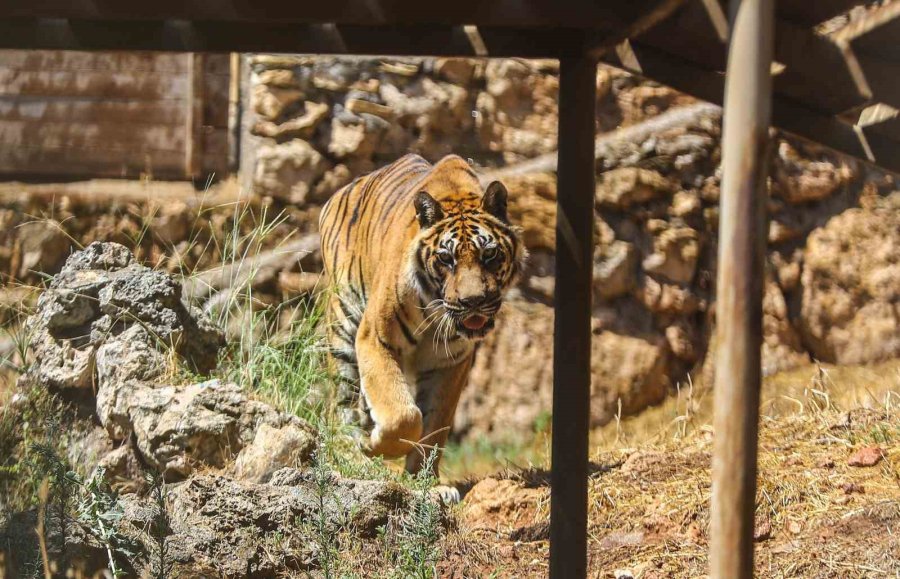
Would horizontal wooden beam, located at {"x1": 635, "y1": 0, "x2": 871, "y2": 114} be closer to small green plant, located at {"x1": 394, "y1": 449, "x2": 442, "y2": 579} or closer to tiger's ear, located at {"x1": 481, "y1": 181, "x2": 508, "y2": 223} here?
small green plant, located at {"x1": 394, "y1": 449, "x2": 442, "y2": 579}

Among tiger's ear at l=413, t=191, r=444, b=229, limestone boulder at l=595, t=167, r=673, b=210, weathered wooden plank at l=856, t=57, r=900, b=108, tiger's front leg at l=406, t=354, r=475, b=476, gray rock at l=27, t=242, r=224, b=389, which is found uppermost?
limestone boulder at l=595, t=167, r=673, b=210

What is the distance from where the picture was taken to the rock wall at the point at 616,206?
26.2 ft

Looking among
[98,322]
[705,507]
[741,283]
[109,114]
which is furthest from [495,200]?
[741,283]

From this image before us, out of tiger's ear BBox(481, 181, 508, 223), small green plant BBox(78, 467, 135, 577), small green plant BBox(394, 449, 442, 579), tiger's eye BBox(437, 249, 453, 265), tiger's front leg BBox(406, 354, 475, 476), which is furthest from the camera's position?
tiger's front leg BBox(406, 354, 475, 476)

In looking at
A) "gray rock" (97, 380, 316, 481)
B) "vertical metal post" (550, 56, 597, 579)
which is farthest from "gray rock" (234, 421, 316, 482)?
"vertical metal post" (550, 56, 597, 579)

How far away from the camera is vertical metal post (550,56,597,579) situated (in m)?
4.16

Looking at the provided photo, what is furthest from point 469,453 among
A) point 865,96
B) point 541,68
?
point 865,96

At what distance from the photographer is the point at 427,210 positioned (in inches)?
261

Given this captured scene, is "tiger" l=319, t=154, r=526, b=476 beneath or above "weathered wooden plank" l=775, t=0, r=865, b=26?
beneath

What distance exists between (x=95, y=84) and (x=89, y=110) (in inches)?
6.9

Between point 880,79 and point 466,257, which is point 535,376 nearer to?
point 466,257

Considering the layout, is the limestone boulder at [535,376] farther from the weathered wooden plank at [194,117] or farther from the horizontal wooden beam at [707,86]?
the horizontal wooden beam at [707,86]

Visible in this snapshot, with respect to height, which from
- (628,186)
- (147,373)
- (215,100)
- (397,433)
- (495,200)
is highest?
(215,100)

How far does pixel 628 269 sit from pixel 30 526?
4.76 meters
